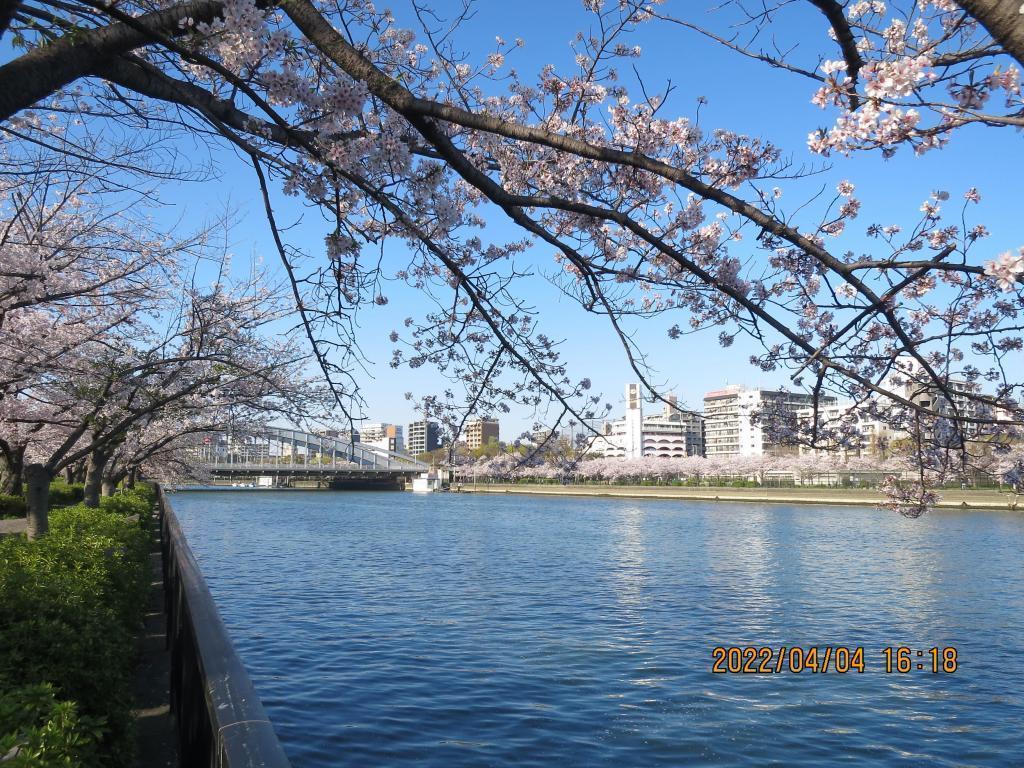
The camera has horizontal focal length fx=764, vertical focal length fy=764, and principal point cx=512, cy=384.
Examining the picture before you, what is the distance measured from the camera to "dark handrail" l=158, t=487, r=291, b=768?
229 centimetres

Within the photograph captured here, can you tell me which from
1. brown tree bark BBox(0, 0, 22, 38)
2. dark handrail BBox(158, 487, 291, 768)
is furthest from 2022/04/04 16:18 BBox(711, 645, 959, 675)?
brown tree bark BBox(0, 0, 22, 38)

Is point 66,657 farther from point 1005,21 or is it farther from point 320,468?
point 320,468

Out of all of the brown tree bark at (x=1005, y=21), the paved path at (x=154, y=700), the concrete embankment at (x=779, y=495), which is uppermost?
the brown tree bark at (x=1005, y=21)

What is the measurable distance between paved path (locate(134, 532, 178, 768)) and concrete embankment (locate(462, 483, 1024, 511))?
35730mm

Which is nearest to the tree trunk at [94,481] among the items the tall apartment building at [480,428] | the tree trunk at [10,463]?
the tree trunk at [10,463]

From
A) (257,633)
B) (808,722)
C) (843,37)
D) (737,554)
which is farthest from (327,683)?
(737,554)

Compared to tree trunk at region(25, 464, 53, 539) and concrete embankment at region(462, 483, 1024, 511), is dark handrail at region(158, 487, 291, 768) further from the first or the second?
concrete embankment at region(462, 483, 1024, 511)

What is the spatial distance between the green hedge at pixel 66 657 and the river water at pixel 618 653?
2683mm

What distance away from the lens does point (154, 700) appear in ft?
20.2

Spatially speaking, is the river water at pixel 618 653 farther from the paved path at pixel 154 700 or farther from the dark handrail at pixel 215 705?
the dark handrail at pixel 215 705

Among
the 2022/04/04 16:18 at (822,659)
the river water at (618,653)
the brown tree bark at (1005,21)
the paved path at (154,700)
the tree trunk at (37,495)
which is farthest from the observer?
the 2022/04/04 16:18 at (822,659)

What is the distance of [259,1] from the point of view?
354cm

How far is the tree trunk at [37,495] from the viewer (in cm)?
995

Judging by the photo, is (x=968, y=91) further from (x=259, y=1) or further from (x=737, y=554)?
(x=737, y=554)
